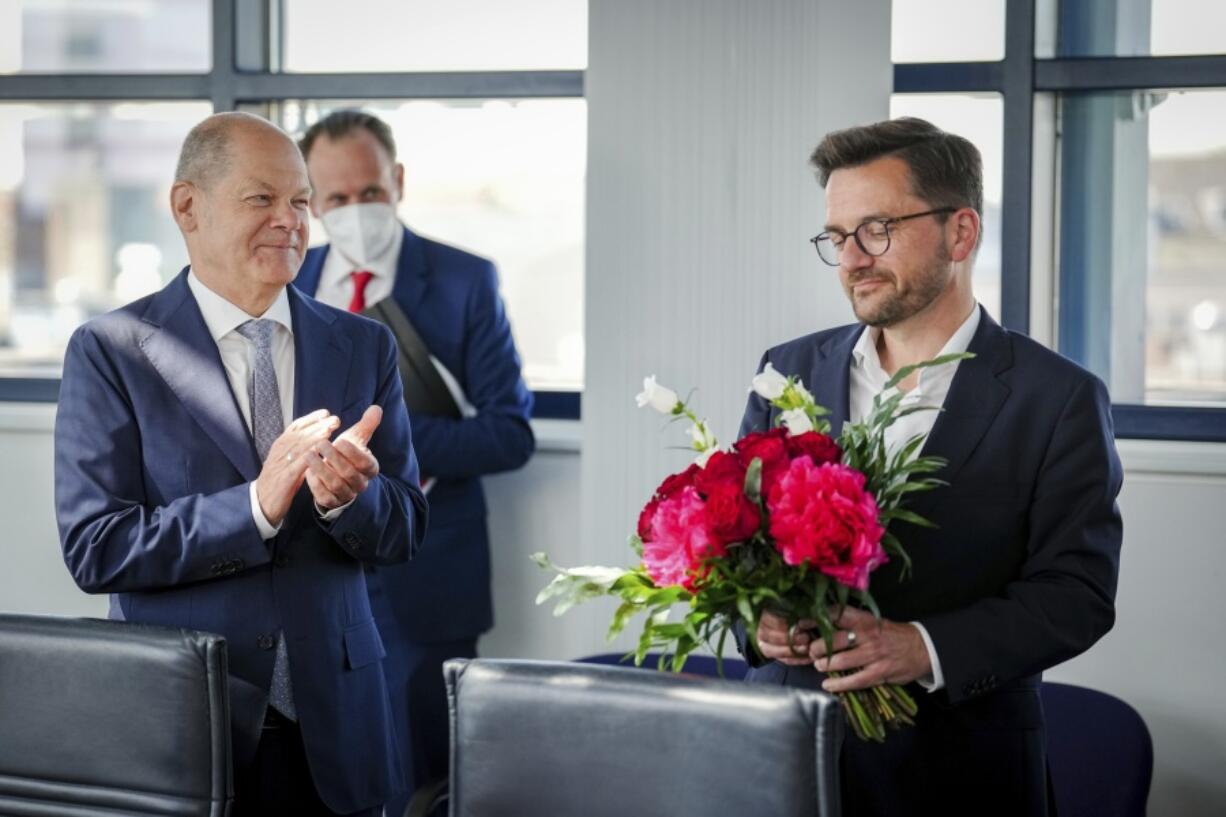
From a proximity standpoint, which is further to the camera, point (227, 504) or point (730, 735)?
point (227, 504)

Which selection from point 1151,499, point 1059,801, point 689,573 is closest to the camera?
point 689,573

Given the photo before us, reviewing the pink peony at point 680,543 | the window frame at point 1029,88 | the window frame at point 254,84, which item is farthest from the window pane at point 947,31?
the pink peony at point 680,543

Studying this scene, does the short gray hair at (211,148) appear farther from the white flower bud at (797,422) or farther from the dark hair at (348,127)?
the dark hair at (348,127)

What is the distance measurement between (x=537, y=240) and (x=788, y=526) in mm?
2583

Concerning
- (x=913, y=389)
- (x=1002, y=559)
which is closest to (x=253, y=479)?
(x=913, y=389)

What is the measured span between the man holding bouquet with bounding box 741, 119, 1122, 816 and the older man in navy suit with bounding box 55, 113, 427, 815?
2.05 ft

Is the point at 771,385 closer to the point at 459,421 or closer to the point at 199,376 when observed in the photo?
the point at 199,376

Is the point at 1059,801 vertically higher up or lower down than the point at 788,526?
lower down

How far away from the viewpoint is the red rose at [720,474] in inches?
70.1

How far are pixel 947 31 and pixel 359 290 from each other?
5.36ft

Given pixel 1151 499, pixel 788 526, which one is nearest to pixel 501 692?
pixel 788 526

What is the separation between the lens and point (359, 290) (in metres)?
3.57

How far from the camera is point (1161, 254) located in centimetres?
371

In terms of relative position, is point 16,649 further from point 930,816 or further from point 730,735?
point 930,816
